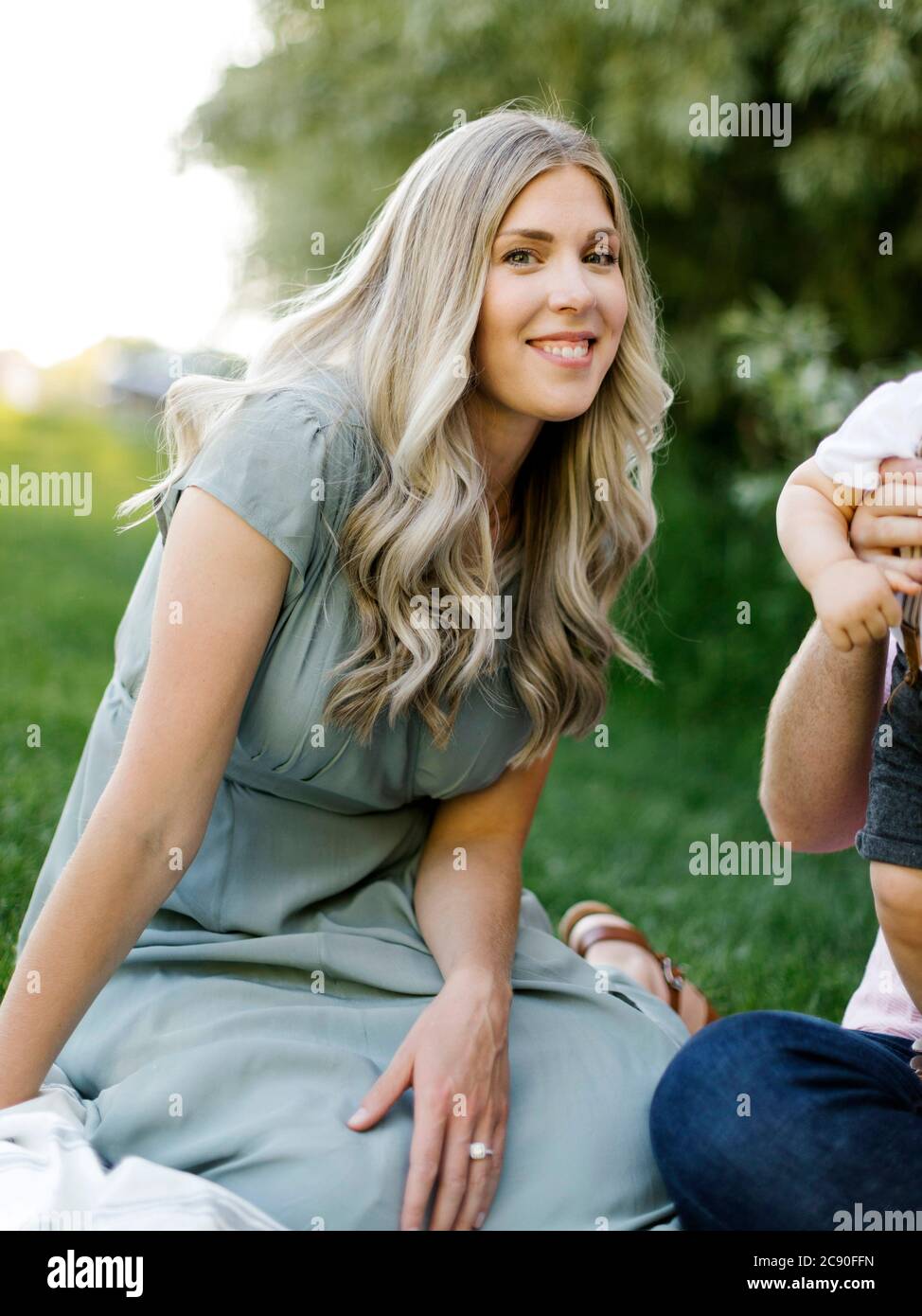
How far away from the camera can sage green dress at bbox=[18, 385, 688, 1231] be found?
1.88m

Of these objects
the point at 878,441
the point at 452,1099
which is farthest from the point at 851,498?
the point at 452,1099

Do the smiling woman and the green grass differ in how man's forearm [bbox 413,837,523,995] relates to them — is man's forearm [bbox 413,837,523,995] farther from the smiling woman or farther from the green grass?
the green grass

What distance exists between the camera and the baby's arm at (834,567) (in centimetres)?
153

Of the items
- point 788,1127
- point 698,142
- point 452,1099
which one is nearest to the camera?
point 788,1127

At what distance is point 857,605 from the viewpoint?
1.53 m

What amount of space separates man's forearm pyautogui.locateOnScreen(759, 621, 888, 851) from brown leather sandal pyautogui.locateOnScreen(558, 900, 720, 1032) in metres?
0.59

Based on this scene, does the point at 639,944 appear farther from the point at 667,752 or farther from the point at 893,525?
the point at 667,752

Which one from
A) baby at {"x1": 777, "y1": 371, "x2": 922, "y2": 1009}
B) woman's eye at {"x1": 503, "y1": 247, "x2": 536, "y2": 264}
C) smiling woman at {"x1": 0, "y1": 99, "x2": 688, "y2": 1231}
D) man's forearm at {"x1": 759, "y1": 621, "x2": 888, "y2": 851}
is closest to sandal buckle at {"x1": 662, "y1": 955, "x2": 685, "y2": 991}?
smiling woman at {"x1": 0, "y1": 99, "x2": 688, "y2": 1231}

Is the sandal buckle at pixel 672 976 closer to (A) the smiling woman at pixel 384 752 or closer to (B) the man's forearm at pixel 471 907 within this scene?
(A) the smiling woman at pixel 384 752

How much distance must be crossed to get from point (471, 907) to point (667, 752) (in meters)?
3.58

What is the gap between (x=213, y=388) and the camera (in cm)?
209

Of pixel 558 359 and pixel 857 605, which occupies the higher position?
pixel 558 359

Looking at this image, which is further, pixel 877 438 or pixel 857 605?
pixel 877 438
